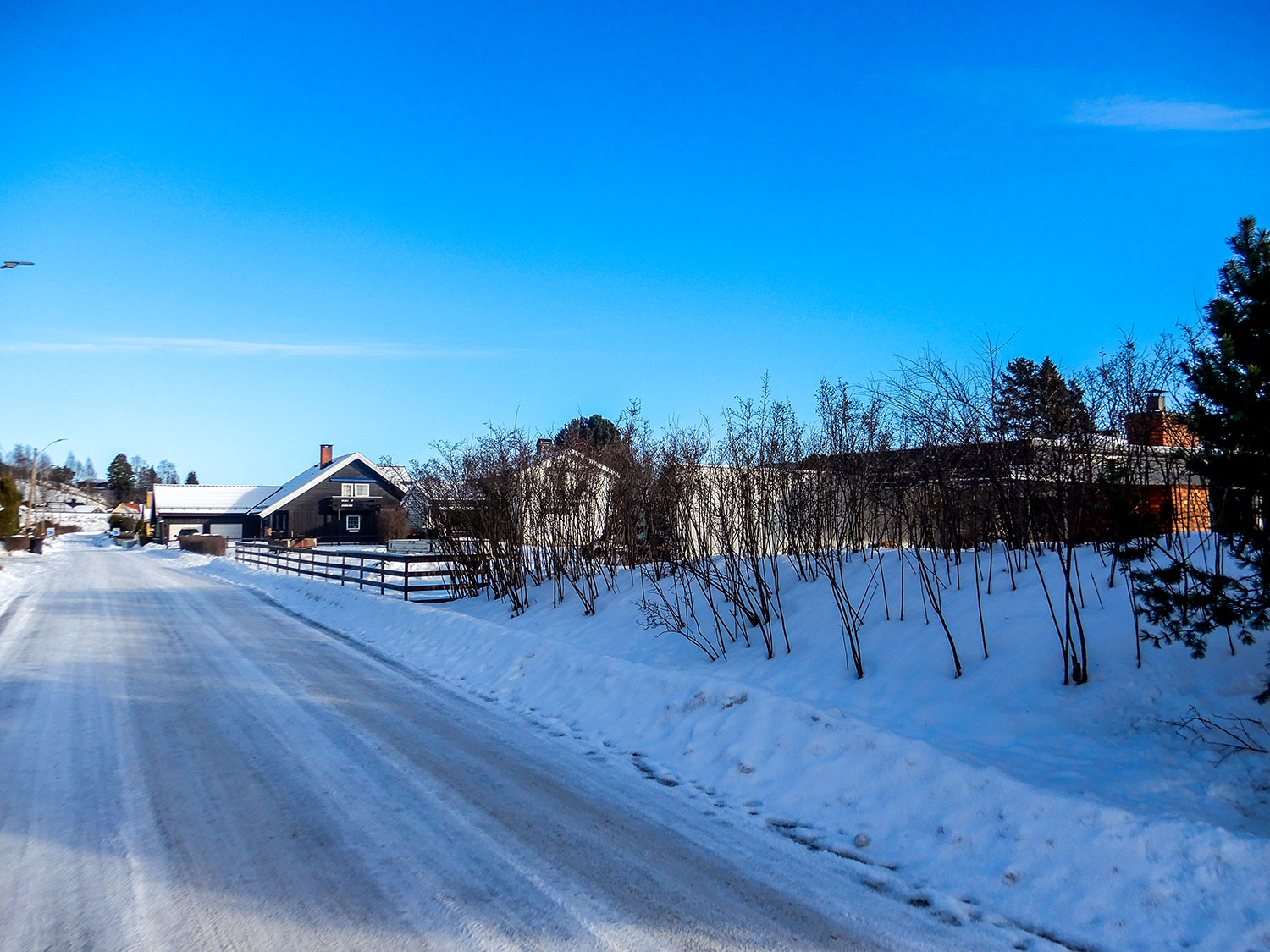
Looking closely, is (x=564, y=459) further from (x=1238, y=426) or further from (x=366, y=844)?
(x=1238, y=426)

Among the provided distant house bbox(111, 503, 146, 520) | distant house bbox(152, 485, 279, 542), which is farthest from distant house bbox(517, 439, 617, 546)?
distant house bbox(111, 503, 146, 520)

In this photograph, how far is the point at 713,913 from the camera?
399 cm

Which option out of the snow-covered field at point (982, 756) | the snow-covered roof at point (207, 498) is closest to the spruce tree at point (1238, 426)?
the snow-covered field at point (982, 756)

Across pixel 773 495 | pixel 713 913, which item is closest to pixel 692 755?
pixel 713 913

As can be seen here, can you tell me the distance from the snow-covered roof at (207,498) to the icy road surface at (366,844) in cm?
6125

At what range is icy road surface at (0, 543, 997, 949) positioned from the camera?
3787mm

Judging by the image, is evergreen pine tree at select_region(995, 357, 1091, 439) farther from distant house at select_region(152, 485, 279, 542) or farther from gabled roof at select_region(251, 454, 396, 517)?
→ distant house at select_region(152, 485, 279, 542)

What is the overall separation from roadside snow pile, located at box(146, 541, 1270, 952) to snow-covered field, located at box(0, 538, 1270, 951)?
0.02 meters

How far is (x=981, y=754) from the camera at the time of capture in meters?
5.88

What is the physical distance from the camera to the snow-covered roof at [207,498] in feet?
207

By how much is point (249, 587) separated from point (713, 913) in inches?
951

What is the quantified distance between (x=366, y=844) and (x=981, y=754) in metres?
4.40

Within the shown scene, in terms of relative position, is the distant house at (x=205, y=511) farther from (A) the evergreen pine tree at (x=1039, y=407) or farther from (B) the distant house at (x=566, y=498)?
(A) the evergreen pine tree at (x=1039, y=407)

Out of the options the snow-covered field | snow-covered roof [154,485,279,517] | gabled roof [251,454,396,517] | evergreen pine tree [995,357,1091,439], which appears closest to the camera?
the snow-covered field
